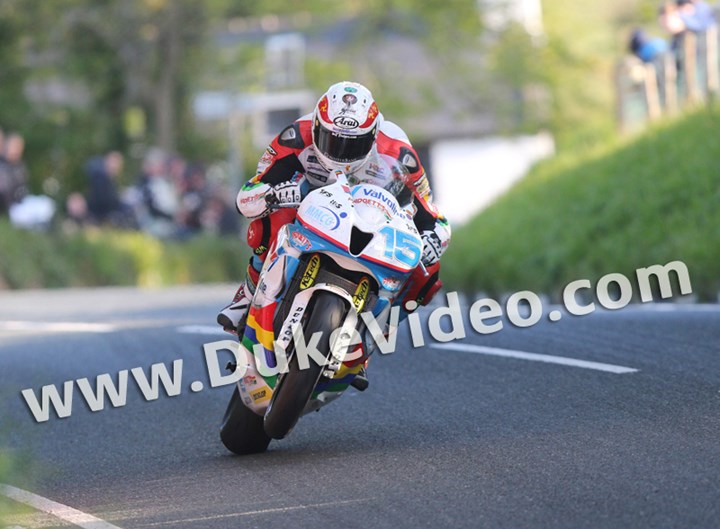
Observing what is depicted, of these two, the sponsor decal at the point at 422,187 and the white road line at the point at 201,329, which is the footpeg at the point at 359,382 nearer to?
the sponsor decal at the point at 422,187

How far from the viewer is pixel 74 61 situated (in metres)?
38.8

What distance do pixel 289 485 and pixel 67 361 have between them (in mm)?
5174

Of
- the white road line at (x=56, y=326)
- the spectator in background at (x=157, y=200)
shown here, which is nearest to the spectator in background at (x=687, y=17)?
the white road line at (x=56, y=326)

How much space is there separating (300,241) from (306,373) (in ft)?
2.12

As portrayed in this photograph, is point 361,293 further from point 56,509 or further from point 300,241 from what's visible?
point 56,509

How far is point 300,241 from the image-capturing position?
694 cm

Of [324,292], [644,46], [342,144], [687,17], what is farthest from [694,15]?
[324,292]

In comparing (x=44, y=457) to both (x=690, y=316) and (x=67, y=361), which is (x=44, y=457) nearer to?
(x=67, y=361)

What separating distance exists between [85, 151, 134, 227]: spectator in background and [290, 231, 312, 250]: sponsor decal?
770 inches

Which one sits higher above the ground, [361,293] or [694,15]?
[694,15]

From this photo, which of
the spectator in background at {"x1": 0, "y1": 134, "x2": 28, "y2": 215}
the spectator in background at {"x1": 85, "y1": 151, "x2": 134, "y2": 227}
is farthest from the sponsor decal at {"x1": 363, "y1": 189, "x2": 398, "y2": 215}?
the spectator in background at {"x1": 85, "y1": 151, "x2": 134, "y2": 227}

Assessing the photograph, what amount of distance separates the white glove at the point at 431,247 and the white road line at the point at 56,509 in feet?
7.07

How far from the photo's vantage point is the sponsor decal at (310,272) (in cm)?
687

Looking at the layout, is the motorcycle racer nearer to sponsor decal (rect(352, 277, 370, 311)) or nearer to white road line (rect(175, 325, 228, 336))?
sponsor decal (rect(352, 277, 370, 311))
